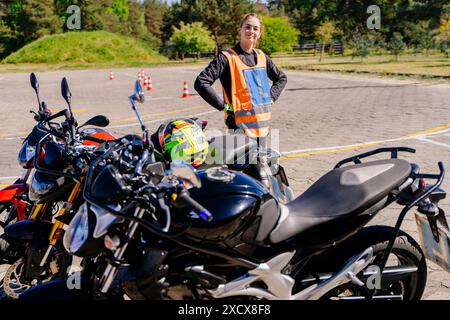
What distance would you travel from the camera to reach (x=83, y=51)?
51.4 m

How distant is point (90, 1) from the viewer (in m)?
64.4

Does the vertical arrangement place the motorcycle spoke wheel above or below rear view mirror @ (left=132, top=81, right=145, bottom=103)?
below

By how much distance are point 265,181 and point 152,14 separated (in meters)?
90.9

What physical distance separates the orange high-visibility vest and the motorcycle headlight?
2.44 metres

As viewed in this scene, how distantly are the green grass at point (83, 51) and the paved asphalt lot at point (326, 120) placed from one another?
1289 inches

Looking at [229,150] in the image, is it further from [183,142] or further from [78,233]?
[78,233]

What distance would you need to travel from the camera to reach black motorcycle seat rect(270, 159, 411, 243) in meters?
2.42

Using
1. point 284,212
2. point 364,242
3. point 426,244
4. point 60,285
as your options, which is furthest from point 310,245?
point 60,285

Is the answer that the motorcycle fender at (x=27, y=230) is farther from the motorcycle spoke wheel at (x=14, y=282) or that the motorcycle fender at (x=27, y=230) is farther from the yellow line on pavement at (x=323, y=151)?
the yellow line on pavement at (x=323, y=151)

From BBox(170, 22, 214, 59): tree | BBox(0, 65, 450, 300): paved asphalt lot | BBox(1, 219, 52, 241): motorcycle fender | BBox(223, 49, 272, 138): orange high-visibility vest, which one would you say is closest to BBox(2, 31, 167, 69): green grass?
BBox(170, 22, 214, 59): tree
